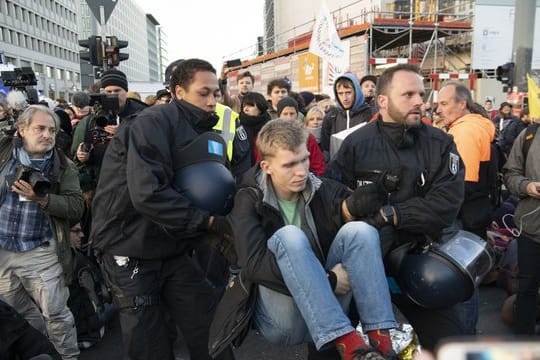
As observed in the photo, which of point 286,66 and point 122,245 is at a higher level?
point 286,66

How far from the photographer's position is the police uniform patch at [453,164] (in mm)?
2291

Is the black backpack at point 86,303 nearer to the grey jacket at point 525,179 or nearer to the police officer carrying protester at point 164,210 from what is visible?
the police officer carrying protester at point 164,210

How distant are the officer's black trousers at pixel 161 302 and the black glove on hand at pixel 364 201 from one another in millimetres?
1122

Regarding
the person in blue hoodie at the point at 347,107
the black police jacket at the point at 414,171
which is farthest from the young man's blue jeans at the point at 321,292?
the person in blue hoodie at the point at 347,107

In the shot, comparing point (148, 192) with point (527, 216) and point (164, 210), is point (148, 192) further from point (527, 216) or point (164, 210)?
point (527, 216)

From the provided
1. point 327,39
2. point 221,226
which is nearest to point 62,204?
point 221,226

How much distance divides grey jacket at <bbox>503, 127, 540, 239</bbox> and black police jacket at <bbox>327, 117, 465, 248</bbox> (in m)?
1.12

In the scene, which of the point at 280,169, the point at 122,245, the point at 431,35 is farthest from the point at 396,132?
the point at 431,35

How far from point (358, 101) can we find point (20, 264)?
11.1ft

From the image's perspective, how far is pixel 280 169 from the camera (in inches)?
85.4

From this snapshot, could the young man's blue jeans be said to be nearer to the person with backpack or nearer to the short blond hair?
the short blond hair

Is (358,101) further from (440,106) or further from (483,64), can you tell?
(483,64)

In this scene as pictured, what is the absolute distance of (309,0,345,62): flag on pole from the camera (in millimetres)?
9039

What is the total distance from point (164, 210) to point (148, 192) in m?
0.12
